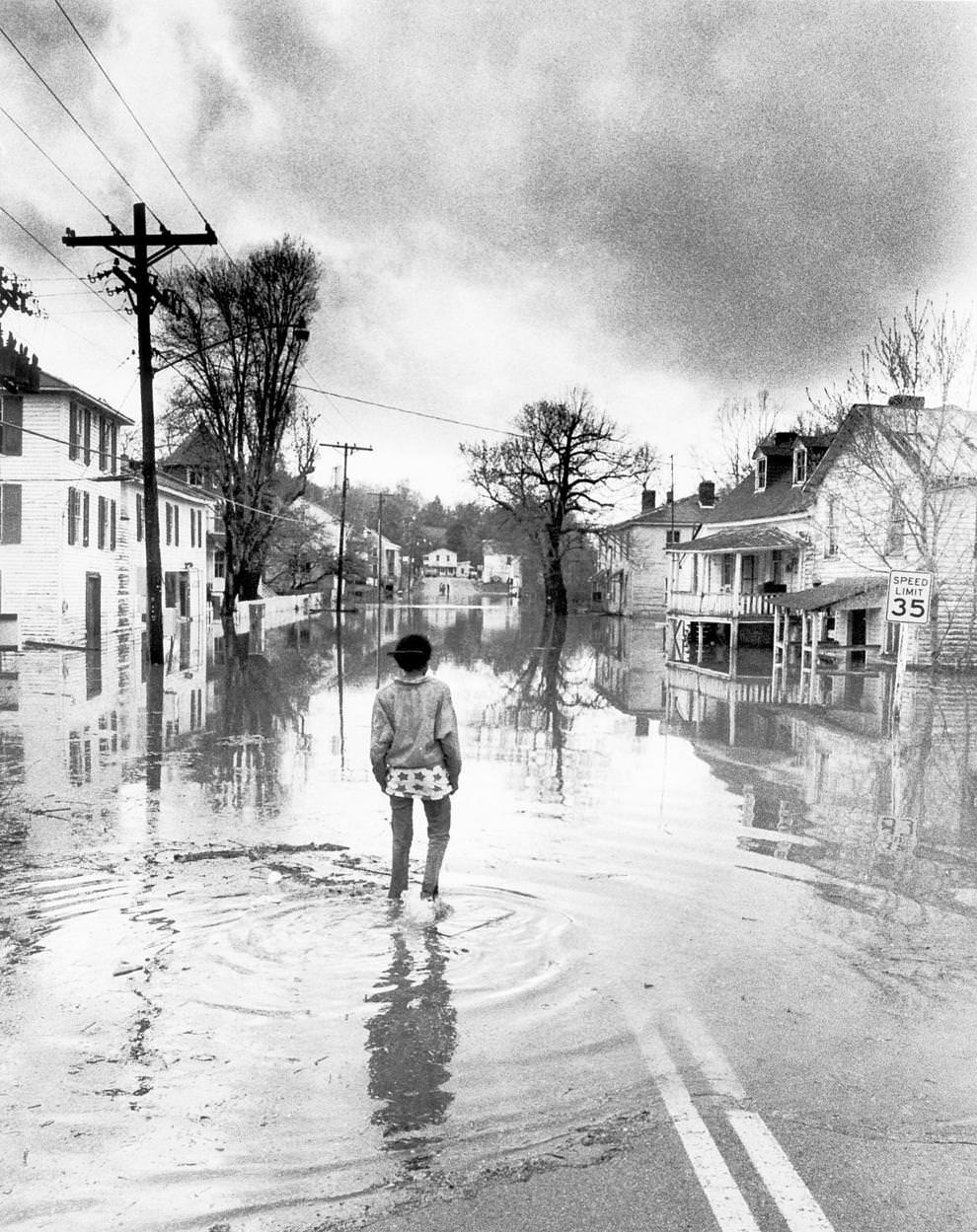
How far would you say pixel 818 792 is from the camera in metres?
11.1

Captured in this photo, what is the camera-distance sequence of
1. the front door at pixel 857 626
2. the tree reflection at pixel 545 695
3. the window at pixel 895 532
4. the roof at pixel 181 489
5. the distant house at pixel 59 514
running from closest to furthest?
the tree reflection at pixel 545 695, the window at pixel 895 532, the distant house at pixel 59 514, the front door at pixel 857 626, the roof at pixel 181 489

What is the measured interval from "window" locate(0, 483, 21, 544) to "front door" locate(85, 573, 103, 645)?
346 centimetres

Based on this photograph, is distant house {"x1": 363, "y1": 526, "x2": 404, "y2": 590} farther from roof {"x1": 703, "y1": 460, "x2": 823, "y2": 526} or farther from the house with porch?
the house with porch

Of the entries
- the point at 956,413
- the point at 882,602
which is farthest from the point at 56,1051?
the point at 882,602

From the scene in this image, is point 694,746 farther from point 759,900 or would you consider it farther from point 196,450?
point 196,450

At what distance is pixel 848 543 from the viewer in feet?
111

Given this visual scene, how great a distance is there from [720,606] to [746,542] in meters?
2.72

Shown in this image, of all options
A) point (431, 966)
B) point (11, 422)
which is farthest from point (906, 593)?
point (11, 422)

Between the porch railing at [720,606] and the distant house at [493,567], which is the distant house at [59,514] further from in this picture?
the distant house at [493,567]

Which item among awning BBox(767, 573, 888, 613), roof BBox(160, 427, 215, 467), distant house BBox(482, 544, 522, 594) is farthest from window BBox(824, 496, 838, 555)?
distant house BBox(482, 544, 522, 594)

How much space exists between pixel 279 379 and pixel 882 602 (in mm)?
28923

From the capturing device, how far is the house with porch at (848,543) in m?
28.2

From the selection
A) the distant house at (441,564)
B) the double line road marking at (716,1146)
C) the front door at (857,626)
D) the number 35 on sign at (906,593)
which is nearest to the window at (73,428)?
the number 35 on sign at (906,593)

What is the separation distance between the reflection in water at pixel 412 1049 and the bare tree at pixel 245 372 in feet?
139
